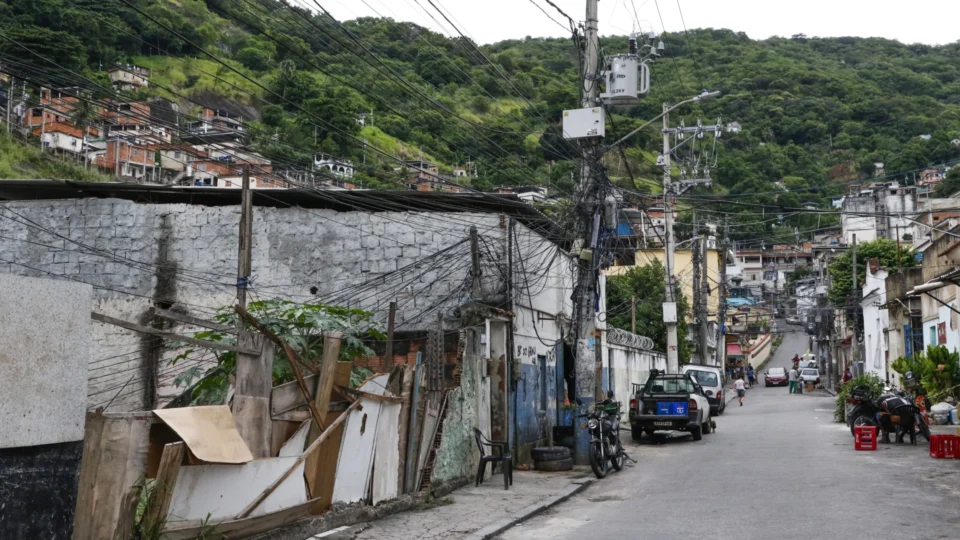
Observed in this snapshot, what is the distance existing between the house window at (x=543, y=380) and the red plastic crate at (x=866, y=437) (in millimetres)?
6884

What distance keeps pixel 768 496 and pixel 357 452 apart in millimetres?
6124

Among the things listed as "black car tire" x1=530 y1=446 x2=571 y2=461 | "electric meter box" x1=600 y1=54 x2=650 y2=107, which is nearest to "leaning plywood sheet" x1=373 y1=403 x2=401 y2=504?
"black car tire" x1=530 y1=446 x2=571 y2=461

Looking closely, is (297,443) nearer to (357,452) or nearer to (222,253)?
(357,452)

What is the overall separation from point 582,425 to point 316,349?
681cm

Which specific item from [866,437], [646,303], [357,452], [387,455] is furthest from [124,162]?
[357,452]

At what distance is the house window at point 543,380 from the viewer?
73.1 ft

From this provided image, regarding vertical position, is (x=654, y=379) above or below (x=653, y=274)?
below

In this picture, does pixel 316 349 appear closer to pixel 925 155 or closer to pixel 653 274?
pixel 653 274

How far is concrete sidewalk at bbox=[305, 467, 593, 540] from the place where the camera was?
11141 mm

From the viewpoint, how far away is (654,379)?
26.8 m

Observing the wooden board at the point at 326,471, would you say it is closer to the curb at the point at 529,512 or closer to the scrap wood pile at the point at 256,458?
the scrap wood pile at the point at 256,458

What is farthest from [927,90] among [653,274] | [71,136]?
[71,136]

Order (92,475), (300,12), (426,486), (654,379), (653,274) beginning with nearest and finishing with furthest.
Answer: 1. (92,475)
2. (300,12)
3. (426,486)
4. (654,379)
5. (653,274)

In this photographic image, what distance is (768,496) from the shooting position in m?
A: 13.9
